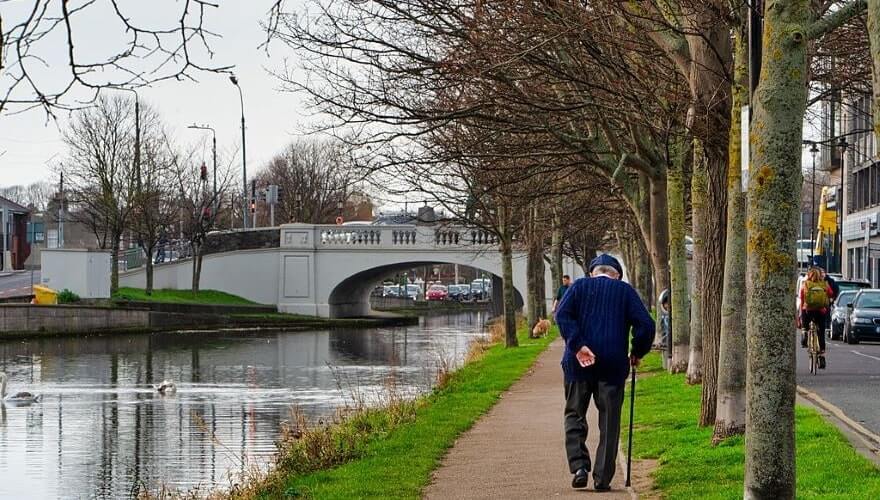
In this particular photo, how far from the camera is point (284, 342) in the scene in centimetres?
5150

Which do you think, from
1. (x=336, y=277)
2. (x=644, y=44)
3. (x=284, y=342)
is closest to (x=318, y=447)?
(x=644, y=44)

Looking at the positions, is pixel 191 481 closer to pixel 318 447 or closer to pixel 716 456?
pixel 318 447

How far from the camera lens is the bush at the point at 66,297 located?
178 ft

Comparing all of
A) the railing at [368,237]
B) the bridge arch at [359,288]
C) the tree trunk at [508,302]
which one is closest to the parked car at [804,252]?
the bridge arch at [359,288]

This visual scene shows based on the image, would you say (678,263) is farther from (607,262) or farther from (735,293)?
(607,262)

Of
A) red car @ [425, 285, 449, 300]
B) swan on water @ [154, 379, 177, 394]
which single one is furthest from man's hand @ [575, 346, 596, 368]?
red car @ [425, 285, 449, 300]

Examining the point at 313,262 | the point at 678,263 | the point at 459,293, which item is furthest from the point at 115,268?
the point at 459,293

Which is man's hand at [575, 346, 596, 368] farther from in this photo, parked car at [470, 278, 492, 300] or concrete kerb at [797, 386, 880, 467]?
parked car at [470, 278, 492, 300]

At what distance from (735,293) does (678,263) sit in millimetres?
9980

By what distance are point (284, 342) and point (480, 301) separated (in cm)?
6851

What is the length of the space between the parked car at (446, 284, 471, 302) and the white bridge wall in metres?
41.7

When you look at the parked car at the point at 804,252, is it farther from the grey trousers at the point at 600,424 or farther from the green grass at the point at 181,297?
the grey trousers at the point at 600,424

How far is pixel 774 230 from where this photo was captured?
8.42m

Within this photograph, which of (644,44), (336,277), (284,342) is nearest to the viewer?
(644,44)
